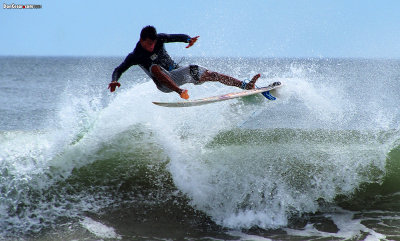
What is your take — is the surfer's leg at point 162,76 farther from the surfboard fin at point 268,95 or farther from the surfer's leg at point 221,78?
the surfboard fin at point 268,95

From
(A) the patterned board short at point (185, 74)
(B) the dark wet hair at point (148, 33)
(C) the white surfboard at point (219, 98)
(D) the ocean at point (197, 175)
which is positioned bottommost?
(D) the ocean at point (197, 175)

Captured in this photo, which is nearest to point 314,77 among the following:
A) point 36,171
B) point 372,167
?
point 372,167

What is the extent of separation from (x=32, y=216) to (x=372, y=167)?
5.23m

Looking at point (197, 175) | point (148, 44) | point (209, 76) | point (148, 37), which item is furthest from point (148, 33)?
point (197, 175)

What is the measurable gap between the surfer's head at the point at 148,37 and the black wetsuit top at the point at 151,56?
3.6 inches

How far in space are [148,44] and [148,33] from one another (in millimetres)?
166

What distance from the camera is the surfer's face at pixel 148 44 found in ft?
19.3

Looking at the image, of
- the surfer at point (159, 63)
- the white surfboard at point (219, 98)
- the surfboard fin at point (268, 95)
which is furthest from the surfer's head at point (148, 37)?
the surfboard fin at point (268, 95)

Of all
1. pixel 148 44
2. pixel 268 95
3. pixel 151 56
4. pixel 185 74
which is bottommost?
pixel 268 95

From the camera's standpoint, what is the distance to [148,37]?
5.86 metres

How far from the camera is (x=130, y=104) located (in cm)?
780

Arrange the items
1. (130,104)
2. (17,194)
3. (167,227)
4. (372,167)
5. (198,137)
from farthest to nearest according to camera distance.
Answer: (130,104) → (198,137) → (372,167) → (17,194) → (167,227)

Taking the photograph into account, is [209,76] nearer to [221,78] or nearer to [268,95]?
[221,78]

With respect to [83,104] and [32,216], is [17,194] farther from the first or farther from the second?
[83,104]
